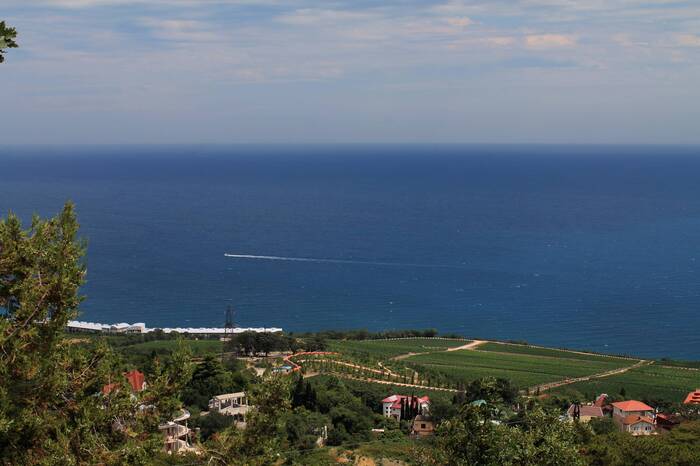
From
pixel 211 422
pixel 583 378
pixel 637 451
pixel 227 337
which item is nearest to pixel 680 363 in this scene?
pixel 583 378

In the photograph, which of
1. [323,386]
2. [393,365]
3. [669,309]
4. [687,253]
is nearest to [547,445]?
[323,386]

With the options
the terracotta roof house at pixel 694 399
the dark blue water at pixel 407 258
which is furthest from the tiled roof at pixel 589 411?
the dark blue water at pixel 407 258

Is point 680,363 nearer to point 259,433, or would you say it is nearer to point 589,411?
point 589,411

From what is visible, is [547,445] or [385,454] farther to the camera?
[385,454]

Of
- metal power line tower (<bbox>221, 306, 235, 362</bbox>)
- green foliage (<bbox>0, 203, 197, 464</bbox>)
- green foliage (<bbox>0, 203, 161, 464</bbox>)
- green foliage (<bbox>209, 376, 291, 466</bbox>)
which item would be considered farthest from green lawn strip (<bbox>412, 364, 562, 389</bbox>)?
green foliage (<bbox>0, 203, 161, 464</bbox>)

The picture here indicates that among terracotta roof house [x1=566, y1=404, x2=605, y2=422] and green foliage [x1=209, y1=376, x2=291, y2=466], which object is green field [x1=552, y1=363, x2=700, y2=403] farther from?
green foliage [x1=209, y1=376, x2=291, y2=466]

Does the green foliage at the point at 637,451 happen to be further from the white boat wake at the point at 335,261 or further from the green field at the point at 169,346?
the white boat wake at the point at 335,261

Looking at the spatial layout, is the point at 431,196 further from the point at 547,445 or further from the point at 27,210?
the point at 547,445
